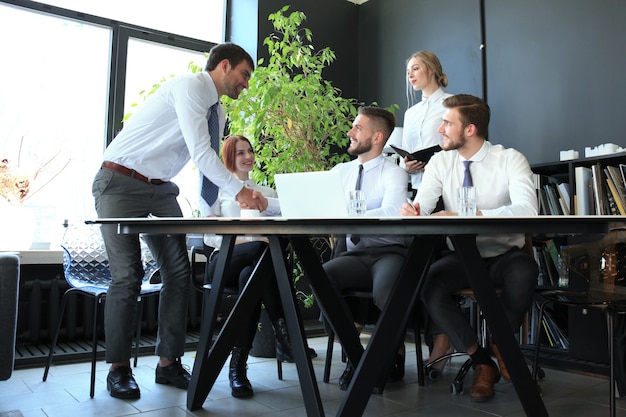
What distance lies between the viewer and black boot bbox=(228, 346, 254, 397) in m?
2.38

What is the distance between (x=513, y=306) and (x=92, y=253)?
6.50 feet

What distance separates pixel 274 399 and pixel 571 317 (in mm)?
1604

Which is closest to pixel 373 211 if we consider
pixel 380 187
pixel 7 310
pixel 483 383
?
pixel 380 187

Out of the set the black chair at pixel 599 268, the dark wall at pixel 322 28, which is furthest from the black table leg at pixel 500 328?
the dark wall at pixel 322 28

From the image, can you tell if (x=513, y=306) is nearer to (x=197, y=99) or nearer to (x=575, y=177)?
(x=575, y=177)

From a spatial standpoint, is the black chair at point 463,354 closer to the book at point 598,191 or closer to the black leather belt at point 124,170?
the book at point 598,191

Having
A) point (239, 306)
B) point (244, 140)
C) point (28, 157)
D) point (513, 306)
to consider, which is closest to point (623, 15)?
point (513, 306)

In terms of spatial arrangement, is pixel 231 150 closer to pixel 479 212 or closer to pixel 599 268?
pixel 479 212

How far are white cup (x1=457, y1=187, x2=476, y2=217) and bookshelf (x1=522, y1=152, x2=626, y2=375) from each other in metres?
0.95

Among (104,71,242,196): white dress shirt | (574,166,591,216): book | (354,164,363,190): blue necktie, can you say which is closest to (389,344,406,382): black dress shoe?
(354,164,363,190): blue necktie

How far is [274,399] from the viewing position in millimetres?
2344

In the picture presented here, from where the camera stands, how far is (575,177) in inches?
123

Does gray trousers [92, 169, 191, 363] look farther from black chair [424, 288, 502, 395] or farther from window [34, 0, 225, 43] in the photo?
window [34, 0, 225, 43]

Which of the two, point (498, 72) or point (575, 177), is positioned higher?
point (498, 72)
